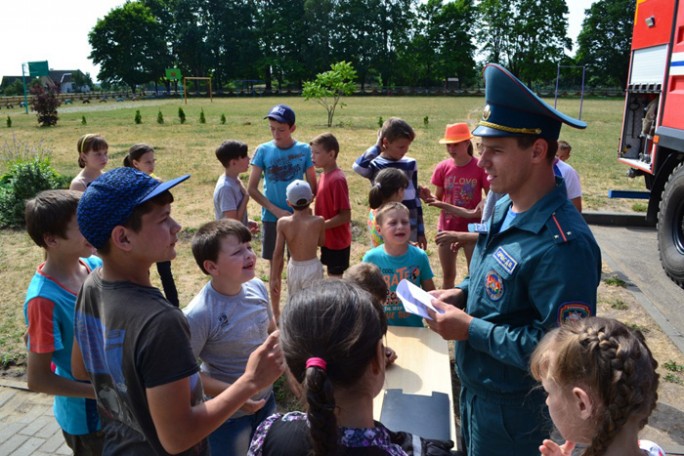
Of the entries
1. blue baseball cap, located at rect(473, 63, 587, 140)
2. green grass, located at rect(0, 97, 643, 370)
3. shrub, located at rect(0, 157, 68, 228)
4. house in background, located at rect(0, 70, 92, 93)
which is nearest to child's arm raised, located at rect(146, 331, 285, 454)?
blue baseball cap, located at rect(473, 63, 587, 140)

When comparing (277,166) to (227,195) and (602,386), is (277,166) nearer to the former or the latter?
(227,195)

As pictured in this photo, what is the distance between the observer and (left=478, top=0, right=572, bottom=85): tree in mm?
68188

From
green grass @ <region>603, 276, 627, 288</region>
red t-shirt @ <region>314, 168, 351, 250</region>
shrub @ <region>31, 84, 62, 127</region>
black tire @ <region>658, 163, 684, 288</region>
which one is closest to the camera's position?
red t-shirt @ <region>314, 168, 351, 250</region>

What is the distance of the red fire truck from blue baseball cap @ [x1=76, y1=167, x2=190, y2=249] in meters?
6.54

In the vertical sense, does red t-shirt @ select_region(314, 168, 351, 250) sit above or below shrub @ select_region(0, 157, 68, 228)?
above

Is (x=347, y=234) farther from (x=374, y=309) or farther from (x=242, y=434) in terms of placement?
(x=374, y=309)

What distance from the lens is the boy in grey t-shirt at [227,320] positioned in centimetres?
249

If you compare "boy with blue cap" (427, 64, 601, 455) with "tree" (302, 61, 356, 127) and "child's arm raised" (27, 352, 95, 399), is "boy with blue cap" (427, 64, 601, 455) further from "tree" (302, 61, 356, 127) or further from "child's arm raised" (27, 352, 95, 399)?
"tree" (302, 61, 356, 127)

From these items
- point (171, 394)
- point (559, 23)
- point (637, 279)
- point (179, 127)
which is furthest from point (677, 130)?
point (559, 23)

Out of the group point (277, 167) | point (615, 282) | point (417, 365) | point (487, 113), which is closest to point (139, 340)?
point (487, 113)

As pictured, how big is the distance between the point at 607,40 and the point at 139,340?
2891 inches

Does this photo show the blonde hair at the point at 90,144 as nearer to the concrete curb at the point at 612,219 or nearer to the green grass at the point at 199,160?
the green grass at the point at 199,160

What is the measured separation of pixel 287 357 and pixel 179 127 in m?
26.2

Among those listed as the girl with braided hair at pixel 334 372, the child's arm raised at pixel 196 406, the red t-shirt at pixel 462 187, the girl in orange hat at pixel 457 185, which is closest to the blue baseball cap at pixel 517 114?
the girl with braided hair at pixel 334 372
